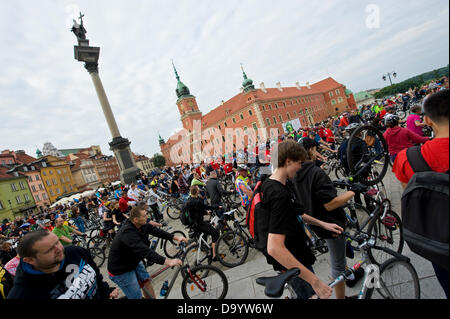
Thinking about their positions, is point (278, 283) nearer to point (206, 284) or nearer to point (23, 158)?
point (206, 284)

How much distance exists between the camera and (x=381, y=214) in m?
3.40

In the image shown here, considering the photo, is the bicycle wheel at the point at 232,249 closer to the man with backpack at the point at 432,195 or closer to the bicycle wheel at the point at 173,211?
the man with backpack at the point at 432,195

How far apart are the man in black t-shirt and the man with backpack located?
2.38 feet

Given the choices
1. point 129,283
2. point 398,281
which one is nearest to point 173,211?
point 129,283

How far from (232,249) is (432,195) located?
164 inches

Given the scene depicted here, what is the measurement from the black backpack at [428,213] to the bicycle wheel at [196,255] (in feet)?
12.8

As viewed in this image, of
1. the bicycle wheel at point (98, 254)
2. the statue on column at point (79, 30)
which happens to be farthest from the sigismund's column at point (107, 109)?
the bicycle wheel at point (98, 254)

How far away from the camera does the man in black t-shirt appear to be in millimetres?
1654

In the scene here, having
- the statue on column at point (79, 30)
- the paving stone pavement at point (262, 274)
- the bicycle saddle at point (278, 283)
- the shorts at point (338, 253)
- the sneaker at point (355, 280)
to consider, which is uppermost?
the statue on column at point (79, 30)

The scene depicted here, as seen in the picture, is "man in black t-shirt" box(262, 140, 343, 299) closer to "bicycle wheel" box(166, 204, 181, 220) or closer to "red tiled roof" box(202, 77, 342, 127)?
"bicycle wheel" box(166, 204, 181, 220)

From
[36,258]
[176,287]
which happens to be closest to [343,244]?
[36,258]

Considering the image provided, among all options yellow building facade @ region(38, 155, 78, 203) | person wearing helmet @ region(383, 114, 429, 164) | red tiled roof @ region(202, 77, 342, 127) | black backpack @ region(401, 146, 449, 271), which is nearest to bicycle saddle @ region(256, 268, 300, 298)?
black backpack @ region(401, 146, 449, 271)

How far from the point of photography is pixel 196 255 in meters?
4.67

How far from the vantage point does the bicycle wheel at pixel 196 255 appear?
4591 millimetres
